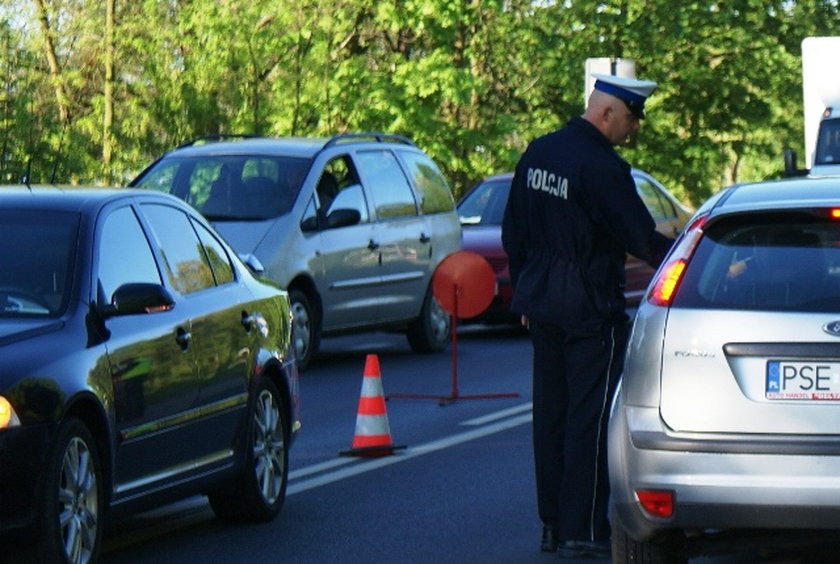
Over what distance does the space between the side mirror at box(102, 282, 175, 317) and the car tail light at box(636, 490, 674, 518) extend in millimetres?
2124

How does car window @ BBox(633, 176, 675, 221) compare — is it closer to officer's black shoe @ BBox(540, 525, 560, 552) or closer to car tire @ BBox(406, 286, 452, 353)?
car tire @ BBox(406, 286, 452, 353)

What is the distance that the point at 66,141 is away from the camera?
2323 centimetres

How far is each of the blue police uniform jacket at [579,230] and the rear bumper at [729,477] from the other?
1337 millimetres

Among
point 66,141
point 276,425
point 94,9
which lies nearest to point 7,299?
point 276,425

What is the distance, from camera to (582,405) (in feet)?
29.3

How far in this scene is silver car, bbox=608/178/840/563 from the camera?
23.7ft

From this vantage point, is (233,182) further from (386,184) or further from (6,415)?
(6,415)

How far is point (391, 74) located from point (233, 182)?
16.1 m

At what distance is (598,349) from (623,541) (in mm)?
1204

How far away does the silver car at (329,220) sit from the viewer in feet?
58.1

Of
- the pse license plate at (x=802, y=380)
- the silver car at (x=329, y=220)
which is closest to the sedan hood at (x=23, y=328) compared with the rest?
the pse license plate at (x=802, y=380)

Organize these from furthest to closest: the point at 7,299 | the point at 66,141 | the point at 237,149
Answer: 1. the point at 66,141
2. the point at 237,149
3. the point at 7,299

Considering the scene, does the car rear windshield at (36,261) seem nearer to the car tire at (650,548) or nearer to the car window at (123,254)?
the car window at (123,254)

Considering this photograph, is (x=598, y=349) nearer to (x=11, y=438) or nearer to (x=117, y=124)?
(x=11, y=438)
